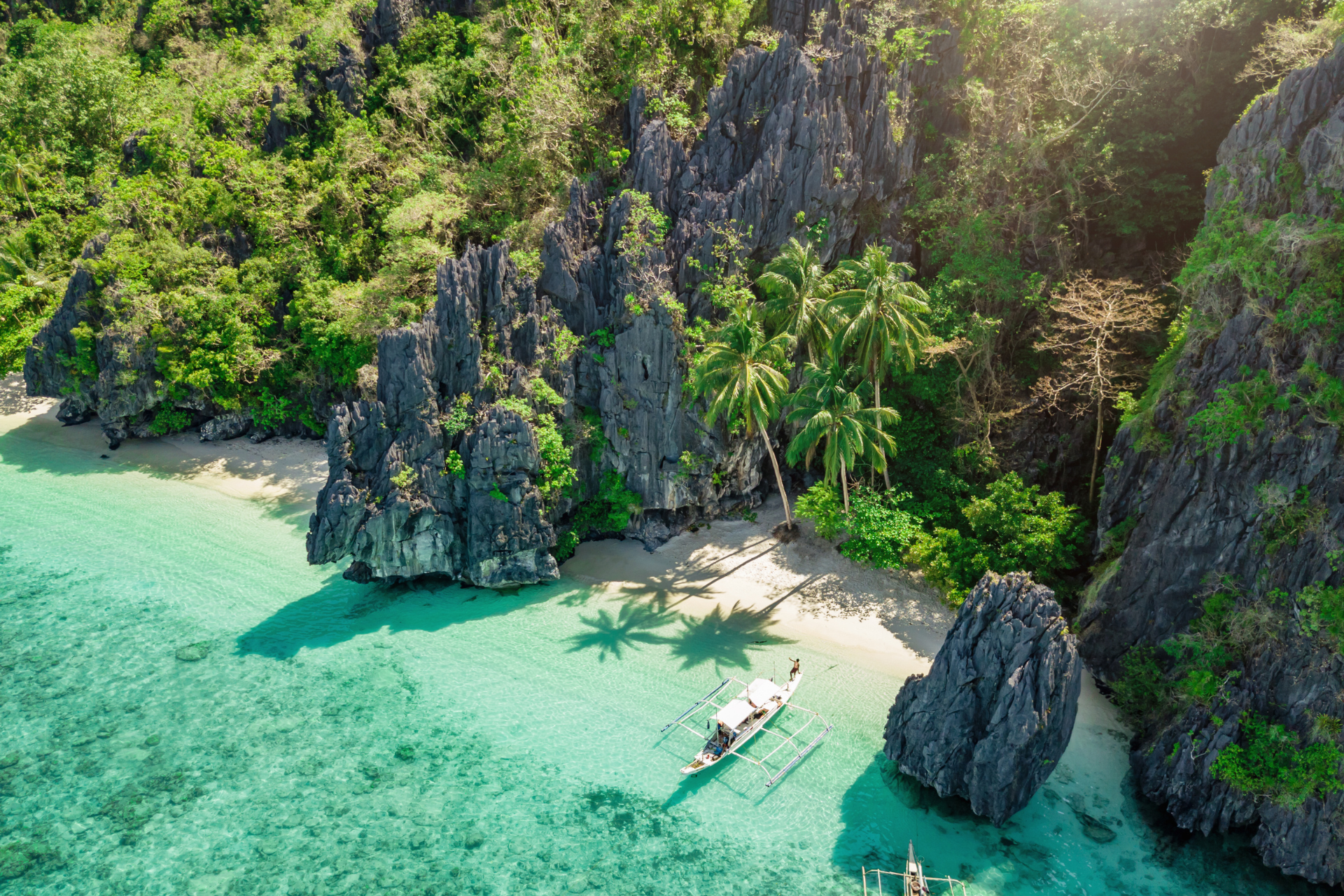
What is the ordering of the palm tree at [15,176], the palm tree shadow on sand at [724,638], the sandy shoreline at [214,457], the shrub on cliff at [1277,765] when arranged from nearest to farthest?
the shrub on cliff at [1277,765] → the palm tree shadow on sand at [724,638] → the sandy shoreline at [214,457] → the palm tree at [15,176]

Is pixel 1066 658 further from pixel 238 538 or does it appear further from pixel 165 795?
pixel 238 538

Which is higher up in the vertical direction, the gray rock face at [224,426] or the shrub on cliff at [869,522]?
the gray rock face at [224,426]

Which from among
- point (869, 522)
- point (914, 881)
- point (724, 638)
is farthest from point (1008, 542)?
point (914, 881)

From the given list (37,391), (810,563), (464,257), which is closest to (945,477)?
(810,563)

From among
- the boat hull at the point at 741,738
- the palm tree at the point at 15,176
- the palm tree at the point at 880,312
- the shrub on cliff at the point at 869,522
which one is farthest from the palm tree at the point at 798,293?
the palm tree at the point at 15,176

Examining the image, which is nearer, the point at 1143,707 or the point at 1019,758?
the point at 1019,758

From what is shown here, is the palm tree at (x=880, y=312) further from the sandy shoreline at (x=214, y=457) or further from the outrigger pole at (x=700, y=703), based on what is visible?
the sandy shoreline at (x=214, y=457)

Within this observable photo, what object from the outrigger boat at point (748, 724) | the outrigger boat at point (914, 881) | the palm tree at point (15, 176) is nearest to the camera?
the outrigger boat at point (914, 881)
